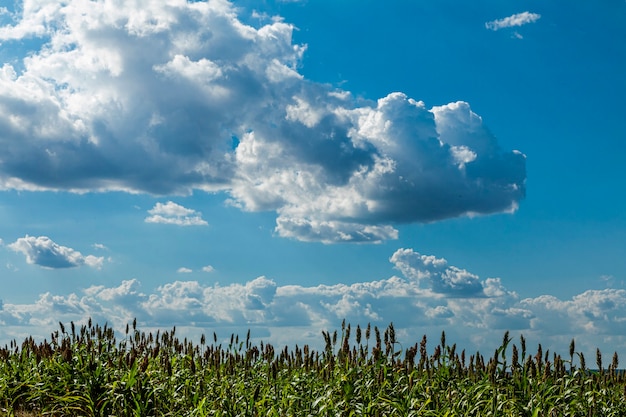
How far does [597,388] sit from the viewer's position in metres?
11.7

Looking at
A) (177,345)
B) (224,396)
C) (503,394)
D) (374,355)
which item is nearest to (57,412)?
(224,396)

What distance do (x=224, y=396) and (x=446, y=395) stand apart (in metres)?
3.94

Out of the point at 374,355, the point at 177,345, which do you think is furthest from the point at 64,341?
the point at 374,355

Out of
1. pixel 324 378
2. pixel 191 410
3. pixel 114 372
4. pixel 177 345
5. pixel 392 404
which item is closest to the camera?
pixel 392 404

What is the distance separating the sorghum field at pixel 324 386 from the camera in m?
10.3

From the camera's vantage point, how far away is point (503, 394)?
10.3 metres

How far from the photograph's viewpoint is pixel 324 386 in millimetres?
11750

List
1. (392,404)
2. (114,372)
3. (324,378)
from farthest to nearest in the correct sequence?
(114,372) → (324,378) → (392,404)

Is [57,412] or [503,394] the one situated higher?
[503,394]

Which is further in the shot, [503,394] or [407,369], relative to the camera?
[407,369]

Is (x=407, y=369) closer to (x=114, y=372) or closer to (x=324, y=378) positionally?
(x=324, y=378)

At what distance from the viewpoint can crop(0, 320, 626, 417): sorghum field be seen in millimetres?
10312

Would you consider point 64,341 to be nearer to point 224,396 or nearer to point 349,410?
point 224,396

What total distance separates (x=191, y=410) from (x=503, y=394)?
528 centimetres
